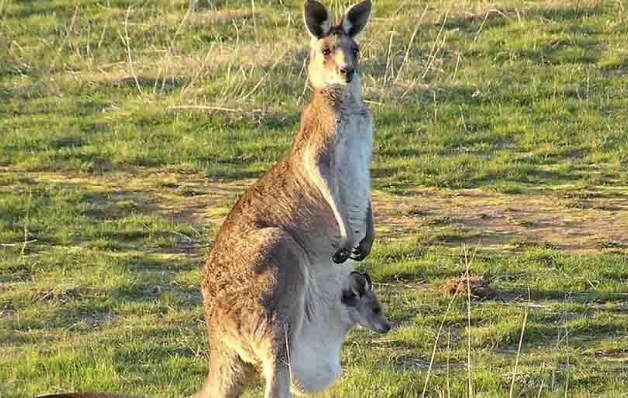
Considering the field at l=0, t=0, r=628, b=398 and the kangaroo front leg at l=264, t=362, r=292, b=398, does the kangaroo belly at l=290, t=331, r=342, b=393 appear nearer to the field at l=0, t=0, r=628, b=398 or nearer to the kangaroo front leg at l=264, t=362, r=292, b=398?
the kangaroo front leg at l=264, t=362, r=292, b=398

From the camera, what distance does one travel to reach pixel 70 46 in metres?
13.5

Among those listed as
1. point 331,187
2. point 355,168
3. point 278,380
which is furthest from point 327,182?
point 278,380

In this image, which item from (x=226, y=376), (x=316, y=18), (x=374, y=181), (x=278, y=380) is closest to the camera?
(x=278, y=380)

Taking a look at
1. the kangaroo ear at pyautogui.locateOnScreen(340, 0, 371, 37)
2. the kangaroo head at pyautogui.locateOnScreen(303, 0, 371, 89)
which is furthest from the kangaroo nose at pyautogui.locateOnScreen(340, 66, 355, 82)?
the kangaroo ear at pyautogui.locateOnScreen(340, 0, 371, 37)

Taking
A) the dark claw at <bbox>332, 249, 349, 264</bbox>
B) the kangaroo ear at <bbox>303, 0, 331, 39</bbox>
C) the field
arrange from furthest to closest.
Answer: the field, the kangaroo ear at <bbox>303, 0, 331, 39</bbox>, the dark claw at <bbox>332, 249, 349, 264</bbox>

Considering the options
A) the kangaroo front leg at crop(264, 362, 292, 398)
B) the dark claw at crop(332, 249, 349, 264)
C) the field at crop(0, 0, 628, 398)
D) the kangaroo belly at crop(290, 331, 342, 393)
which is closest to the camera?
the kangaroo front leg at crop(264, 362, 292, 398)

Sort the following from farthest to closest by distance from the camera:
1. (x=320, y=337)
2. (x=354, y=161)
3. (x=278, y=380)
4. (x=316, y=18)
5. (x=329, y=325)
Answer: (x=316, y=18) < (x=354, y=161) < (x=329, y=325) < (x=320, y=337) < (x=278, y=380)

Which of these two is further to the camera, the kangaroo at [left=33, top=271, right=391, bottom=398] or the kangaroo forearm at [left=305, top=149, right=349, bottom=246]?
the kangaroo forearm at [left=305, top=149, right=349, bottom=246]

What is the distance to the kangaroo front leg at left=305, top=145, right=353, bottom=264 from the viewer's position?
5.79 m

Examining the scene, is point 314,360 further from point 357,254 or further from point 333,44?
point 333,44

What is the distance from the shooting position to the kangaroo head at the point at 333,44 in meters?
5.97

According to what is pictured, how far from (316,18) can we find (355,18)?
18 cm

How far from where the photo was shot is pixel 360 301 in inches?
237

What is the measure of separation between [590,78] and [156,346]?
626 centimetres
